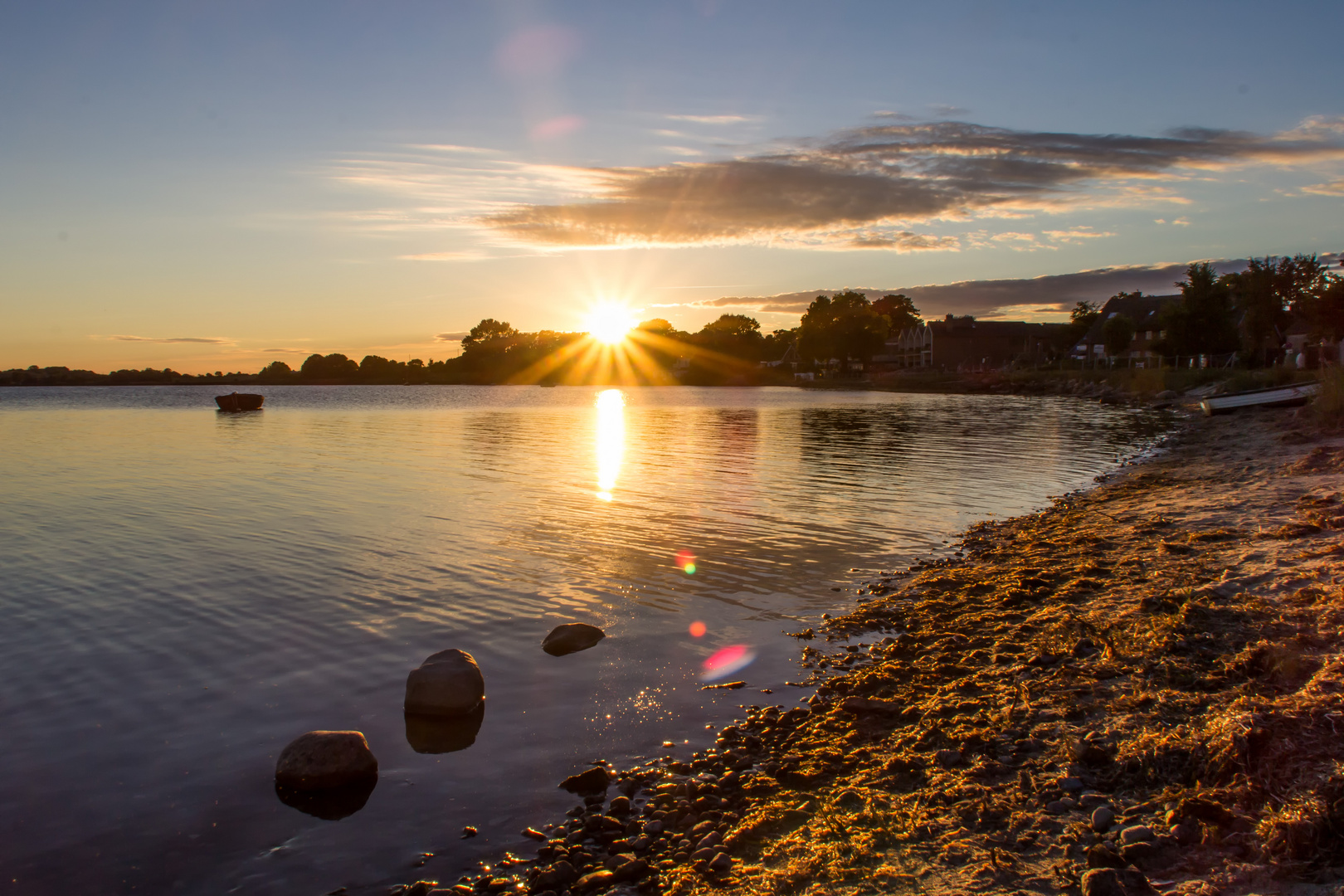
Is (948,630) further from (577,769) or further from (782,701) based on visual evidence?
(577,769)

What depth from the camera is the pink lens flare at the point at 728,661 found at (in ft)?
30.4

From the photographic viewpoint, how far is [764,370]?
631 feet

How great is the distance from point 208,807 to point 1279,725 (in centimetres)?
832

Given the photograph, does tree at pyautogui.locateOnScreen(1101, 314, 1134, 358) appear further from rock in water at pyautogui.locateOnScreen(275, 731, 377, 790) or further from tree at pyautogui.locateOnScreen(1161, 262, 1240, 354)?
rock in water at pyautogui.locateOnScreen(275, 731, 377, 790)

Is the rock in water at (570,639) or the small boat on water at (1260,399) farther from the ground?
the small boat on water at (1260,399)

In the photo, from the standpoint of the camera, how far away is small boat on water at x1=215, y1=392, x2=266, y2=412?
3228 inches

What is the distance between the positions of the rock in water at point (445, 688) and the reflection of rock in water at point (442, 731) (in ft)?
0.19

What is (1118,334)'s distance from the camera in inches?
3915

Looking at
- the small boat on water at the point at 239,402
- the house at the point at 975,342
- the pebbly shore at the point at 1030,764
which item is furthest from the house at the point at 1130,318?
the pebbly shore at the point at 1030,764

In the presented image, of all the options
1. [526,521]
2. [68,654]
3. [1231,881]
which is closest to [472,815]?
[1231,881]

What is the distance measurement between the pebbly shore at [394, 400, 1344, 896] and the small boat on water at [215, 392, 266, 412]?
86329 mm

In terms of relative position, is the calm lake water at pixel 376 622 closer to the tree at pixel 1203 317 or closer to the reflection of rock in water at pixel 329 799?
the reflection of rock in water at pixel 329 799

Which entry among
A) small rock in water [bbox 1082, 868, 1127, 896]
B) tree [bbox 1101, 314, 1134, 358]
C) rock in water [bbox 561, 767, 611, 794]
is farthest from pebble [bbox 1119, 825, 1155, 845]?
tree [bbox 1101, 314, 1134, 358]

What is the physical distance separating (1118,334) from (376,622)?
108m
